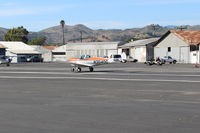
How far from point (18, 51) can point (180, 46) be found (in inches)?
1906

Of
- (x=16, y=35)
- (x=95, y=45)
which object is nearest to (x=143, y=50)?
(x=95, y=45)

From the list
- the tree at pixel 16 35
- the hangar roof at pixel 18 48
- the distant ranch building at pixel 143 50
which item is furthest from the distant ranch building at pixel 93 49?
the tree at pixel 16 35

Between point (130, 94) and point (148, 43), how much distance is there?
71448 millimetres

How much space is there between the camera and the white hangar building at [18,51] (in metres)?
100

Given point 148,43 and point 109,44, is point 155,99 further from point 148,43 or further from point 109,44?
point 109,44

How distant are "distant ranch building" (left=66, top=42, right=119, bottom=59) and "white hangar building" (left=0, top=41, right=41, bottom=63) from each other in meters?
9.56

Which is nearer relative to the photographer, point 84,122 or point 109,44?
point 84,122

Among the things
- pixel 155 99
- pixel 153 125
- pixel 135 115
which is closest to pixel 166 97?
pixel 155 99

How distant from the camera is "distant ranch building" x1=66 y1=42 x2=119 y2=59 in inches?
4198

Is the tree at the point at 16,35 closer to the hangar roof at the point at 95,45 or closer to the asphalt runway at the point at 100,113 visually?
the hangar roof at the point at 95,45

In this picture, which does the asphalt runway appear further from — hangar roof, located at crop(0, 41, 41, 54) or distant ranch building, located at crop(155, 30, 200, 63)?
hangar roof, located at crop(0, 41, 41, 54)

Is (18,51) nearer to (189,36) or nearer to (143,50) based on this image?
(143,50)

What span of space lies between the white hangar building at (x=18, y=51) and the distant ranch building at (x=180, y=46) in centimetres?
3580

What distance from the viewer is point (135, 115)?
11.7 meters
